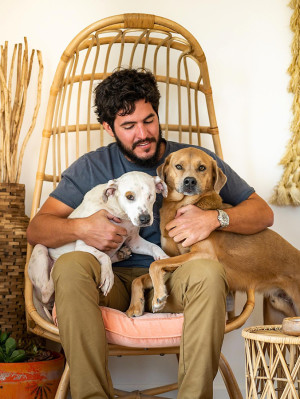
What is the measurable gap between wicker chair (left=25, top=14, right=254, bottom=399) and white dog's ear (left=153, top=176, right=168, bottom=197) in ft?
2.04

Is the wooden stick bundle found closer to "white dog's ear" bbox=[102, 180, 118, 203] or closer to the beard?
the beard

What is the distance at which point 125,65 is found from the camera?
2.98 meters

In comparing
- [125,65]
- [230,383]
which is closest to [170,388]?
[230,383]

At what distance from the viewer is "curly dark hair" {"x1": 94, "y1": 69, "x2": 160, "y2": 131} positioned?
2346mm

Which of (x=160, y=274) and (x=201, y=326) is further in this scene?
(x=160, y=274)

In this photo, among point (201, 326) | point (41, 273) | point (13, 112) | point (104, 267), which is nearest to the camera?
point (201, 326)

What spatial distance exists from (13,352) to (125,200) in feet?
2.82

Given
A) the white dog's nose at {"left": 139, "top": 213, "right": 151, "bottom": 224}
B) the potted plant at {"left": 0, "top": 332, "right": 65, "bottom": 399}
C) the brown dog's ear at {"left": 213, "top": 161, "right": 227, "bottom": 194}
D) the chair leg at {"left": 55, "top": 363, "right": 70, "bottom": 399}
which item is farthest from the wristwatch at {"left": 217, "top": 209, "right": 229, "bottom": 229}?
the potted plant at {"left": 0, "top": 332, "right": 65, "bottom": 399}

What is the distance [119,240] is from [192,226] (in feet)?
0.98

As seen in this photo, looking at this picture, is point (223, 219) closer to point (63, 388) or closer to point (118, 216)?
point (118, 216)

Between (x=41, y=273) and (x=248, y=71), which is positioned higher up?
(x=248, y=71)

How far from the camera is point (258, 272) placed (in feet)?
7.47

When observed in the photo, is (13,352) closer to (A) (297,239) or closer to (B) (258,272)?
(B) (258,272)

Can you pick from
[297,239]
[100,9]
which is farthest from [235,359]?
[100,9]
